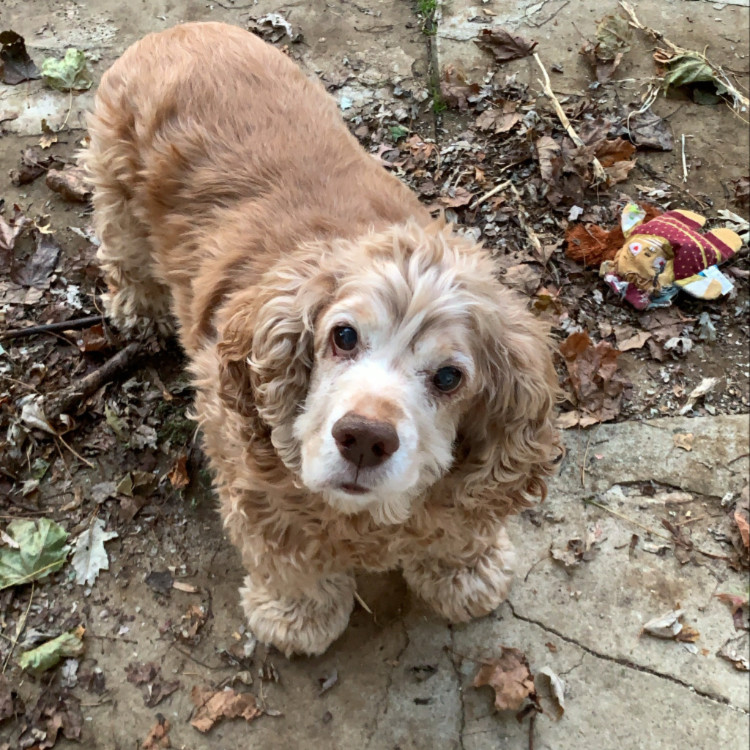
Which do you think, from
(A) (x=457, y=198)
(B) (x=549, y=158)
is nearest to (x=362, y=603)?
(A) (x=457, y=198)

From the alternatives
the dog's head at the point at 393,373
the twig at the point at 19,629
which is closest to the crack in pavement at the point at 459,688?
the dog's head at the point at 393,373

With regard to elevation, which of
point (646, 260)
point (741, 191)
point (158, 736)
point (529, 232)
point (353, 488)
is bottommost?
point (158, 736)

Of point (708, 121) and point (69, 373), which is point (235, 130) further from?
point (708, 121)

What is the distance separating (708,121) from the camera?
4164 millimetres

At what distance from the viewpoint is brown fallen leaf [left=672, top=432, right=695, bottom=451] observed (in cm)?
303

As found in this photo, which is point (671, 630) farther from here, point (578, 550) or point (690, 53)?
point (690, 53)

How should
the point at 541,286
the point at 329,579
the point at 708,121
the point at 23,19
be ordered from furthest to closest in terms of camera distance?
the point at 23,19 → the point at 708,121 → the point at 541,286 → the point at 329,579

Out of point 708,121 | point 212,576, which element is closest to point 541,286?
point 708,121

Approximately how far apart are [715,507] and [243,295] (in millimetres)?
2288

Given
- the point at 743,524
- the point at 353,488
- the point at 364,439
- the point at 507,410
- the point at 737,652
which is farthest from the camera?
the point at 743,524

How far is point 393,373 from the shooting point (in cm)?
173

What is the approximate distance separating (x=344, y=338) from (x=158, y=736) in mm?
1802

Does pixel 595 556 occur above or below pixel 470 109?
below

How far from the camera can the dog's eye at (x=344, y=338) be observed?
5.86ft
